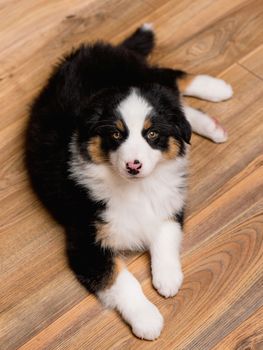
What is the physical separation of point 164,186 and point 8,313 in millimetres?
869

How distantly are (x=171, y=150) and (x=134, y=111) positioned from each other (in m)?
0.24

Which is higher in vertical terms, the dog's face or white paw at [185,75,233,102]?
the dog's face

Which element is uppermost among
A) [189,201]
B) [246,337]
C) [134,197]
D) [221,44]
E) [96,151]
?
A: [96,151]

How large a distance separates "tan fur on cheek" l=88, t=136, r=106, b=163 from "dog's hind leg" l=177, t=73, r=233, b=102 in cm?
87

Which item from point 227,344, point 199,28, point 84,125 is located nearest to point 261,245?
point 227,344

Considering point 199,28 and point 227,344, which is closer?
point 227,344

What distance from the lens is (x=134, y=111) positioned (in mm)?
1996

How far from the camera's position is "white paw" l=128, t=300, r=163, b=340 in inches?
81.7

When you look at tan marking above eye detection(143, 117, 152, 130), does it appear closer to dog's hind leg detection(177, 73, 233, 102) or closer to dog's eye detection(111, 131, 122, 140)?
dog's eye detection(111, 131, 122, 140)

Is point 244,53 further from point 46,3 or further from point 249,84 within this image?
point 46,3

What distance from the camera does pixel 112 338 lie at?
2146 mm

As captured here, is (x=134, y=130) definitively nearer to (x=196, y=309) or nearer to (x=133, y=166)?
(x=133, y=166)

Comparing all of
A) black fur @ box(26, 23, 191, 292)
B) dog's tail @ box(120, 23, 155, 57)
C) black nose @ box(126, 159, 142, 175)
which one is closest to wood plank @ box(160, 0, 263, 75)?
dog's tail @ box(120, 23, 155, 57)

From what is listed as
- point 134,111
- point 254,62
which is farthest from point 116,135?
point 254,62
